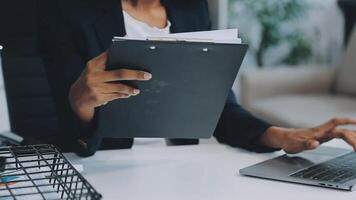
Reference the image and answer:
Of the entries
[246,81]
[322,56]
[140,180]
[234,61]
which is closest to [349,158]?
[234,61]

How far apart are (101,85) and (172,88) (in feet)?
0.41

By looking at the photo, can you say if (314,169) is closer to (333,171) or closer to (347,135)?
(333,171)

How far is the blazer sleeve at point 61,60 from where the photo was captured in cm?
113

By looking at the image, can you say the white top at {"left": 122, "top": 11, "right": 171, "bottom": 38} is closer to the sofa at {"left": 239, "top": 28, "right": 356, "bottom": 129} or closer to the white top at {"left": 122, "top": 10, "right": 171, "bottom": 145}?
the white top at {"left": 122, "top": 10, "right": 171, "bottom": 145}

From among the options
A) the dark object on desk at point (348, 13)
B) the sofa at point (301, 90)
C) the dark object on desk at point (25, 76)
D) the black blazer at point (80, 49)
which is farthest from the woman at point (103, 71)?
the dark object on desk at point (348, 13)

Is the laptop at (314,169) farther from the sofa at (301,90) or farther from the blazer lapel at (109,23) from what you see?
the sofa at (301,90)

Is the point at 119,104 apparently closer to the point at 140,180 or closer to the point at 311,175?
the point at 140,180

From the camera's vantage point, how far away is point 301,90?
2.80 m

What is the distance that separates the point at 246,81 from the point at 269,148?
1.60 metres

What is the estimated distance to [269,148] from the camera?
1.11 metres

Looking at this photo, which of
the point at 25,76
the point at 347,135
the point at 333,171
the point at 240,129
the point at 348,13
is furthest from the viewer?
the point at 348,13

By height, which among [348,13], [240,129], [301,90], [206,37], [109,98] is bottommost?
[301,90]

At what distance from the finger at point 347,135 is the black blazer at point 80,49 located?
0.50ft

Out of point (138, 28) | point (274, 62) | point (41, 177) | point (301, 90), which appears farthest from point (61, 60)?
point (274, 62)
